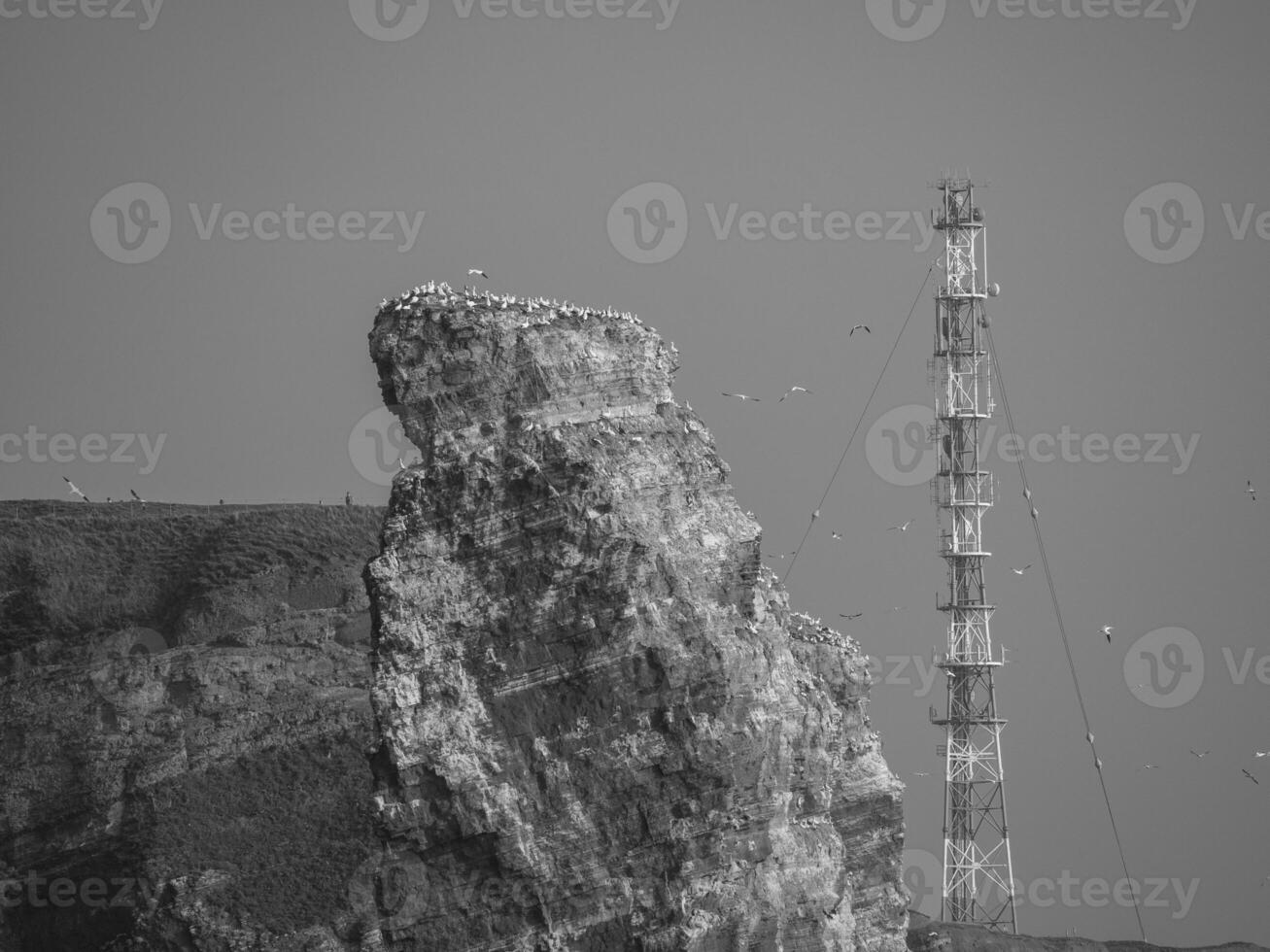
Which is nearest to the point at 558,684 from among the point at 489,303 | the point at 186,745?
the point at 489,303

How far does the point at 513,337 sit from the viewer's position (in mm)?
37781

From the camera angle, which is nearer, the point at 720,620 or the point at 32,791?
the point at 720,620

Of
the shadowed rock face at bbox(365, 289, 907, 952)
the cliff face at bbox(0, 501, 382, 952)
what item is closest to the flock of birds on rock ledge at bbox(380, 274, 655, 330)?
the shadowed rock face at bbox(365, 289, 907, 952)

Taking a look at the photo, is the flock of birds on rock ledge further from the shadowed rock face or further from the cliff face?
the cliff face

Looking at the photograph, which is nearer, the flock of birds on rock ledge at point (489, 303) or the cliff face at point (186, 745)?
the flock of birds on rock ledge at point (489, 303)

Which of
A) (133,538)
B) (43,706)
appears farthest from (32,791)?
(133,538)

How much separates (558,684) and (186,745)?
3297 centimetres

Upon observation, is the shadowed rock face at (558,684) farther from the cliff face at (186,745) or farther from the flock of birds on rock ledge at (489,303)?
the cliff face at (186,745)

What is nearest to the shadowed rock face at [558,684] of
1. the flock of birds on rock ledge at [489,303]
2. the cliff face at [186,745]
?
the flock of birds on rock ledge at [489,303]

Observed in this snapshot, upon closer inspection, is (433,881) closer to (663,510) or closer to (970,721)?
(663,510)

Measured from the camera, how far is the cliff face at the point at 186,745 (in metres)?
62.1

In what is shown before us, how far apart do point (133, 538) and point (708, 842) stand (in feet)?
158

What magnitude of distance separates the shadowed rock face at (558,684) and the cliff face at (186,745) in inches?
767

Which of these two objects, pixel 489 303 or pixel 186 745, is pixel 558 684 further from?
pixel 186 745
